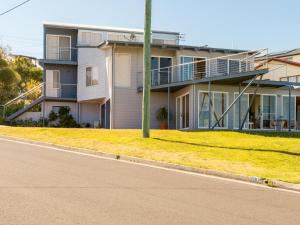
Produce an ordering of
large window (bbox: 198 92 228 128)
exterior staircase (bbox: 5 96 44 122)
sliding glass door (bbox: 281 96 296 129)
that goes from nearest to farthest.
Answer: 1. large window (bbox: 198 92 228 128)
2. sliding glass door (bbox: 281 96 296 129)
3. exterior staircase (bbox: 5 96 44 122)

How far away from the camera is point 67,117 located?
38.5 meters

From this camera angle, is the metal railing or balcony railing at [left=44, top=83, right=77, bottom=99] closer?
the metal railing

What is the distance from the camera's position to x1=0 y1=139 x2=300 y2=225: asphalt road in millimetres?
7305

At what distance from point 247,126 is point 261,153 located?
16.3m

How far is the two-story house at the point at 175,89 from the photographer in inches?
1210

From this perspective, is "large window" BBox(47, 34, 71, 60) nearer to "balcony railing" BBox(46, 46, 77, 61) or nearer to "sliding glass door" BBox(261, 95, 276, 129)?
"balcony railing" BBox(46, 46, 77, 61)

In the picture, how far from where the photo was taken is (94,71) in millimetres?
37188

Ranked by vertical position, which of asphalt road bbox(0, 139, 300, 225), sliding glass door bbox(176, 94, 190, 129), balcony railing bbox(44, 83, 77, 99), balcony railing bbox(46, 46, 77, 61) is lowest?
asphalt road bbox(0, 139, 300, 225)

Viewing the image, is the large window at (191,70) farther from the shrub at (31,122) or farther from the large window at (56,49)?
the shrub at (31,122)

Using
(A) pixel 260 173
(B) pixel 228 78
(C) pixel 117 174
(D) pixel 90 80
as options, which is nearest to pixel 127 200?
(C) pixel 117 174

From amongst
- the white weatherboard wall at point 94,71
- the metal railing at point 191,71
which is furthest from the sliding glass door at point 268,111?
the white weatherboard wall at point 94,71

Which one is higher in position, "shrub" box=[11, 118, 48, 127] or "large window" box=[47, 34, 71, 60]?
"large window" box=[47, 34, 71, 60]

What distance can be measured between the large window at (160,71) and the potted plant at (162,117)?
6.30ft

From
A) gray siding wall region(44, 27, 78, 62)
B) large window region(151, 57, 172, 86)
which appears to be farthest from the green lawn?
gray siding wall region(44, 27, 78, 62)
